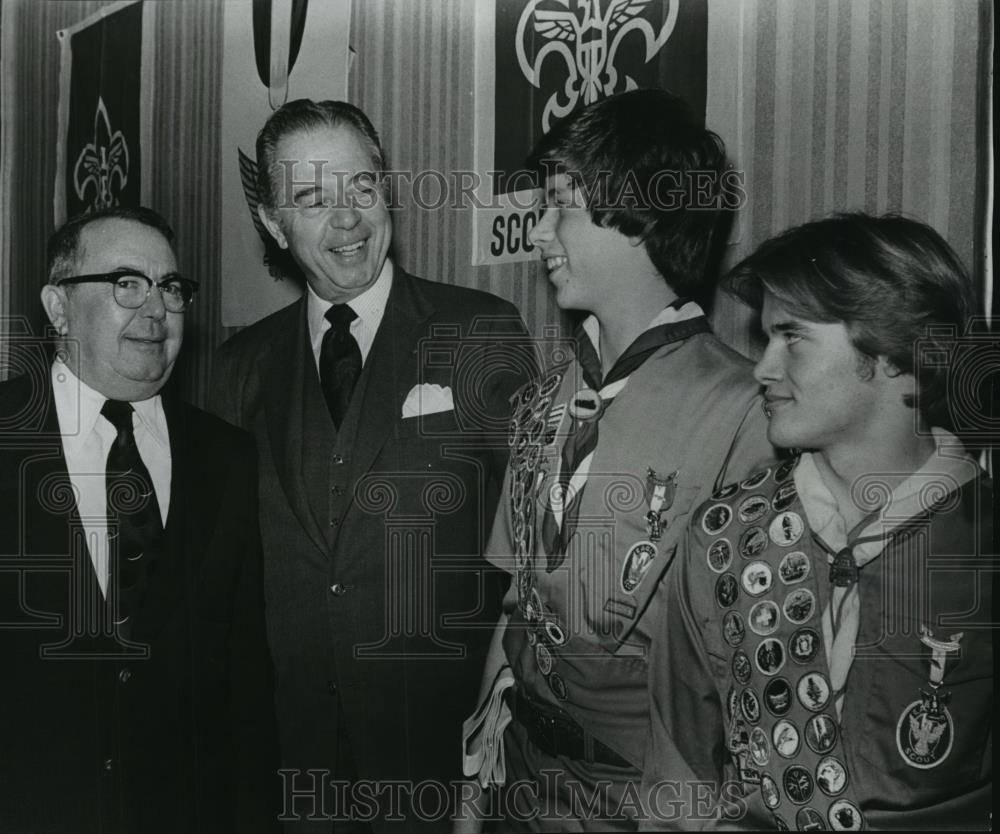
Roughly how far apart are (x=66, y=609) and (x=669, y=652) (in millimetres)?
1334

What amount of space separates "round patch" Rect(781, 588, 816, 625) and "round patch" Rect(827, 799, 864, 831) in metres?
0.28

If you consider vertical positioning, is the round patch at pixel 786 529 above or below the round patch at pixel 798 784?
above

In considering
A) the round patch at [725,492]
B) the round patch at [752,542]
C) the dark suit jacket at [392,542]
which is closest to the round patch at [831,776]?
the round patch at [752,542]

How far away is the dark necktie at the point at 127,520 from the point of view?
228cm

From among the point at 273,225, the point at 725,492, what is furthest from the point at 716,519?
the point at 273,225

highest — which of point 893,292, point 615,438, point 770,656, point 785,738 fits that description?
point 893,292

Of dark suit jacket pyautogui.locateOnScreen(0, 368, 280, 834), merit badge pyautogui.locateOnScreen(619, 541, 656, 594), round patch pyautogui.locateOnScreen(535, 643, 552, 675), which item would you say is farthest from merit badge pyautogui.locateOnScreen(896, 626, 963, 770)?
dark suit jacket pyautogui.locateOnScreen(0, 368, 280, 834)

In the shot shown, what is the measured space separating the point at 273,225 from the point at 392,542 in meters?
0.74

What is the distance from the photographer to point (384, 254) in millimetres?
2164

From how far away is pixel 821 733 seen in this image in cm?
162

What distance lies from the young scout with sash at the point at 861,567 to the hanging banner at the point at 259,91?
111cm

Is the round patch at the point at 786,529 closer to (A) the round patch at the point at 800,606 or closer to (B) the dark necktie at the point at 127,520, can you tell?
(A) the round patch at the point at 800,606

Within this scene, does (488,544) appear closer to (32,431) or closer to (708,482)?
(708,482)

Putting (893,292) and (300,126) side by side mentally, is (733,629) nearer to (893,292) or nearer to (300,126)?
(893,292)
